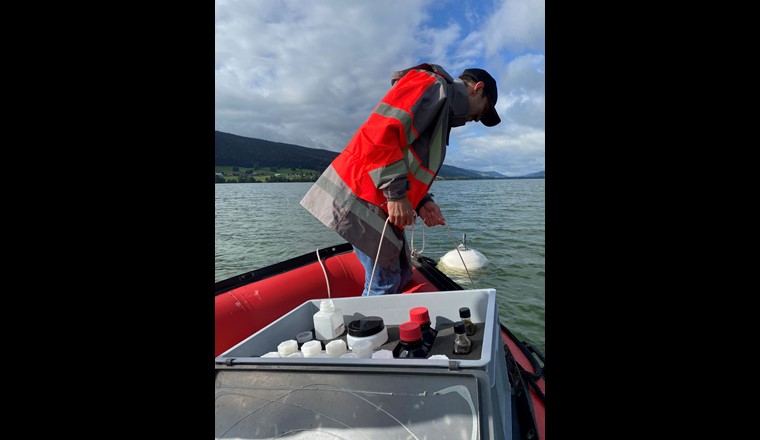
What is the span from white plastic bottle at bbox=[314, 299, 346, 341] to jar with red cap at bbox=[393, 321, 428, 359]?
25 centimetres

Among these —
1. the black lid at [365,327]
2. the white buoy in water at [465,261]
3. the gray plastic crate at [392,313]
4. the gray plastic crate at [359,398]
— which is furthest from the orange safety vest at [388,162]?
the white buoy in water at [465,261]

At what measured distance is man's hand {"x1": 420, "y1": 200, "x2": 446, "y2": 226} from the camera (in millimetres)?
1819

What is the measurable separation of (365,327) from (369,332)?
0.02 meters

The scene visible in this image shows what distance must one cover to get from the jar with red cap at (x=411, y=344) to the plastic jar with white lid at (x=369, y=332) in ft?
0.25

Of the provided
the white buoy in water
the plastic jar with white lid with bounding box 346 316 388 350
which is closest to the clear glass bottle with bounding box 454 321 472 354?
the plastic jar with white lid with bounding box 346 316 388 350

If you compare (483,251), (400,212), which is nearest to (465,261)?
(483,251)

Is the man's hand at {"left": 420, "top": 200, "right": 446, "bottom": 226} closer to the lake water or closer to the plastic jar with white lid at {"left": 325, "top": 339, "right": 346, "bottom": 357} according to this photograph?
the lake water

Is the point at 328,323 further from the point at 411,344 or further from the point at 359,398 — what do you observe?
the point at 359,398

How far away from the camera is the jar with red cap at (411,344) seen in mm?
1026
